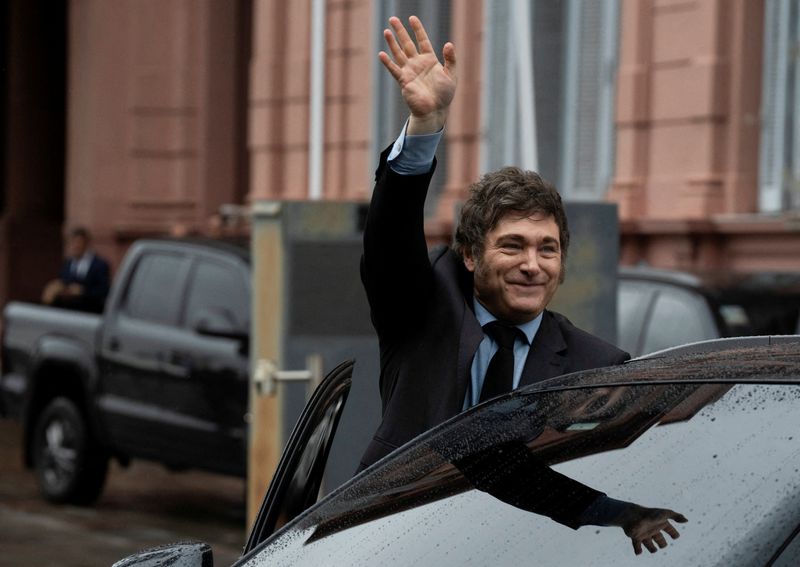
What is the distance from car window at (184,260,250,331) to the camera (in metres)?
11.0

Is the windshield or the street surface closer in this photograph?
the windshield

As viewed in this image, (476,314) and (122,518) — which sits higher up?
(476,314)

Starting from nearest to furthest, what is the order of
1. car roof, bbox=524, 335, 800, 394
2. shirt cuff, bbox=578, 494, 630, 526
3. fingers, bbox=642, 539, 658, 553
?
fingers, bbox=642, 539, 658, 553, shirt cuff, bbox=578, 494, 630, 526, car roof, bbox=524, 335, 800, 394

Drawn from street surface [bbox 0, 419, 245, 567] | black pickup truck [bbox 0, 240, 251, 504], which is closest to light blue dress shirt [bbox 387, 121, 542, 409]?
street surface [bbox 0, 419, 245, 567]

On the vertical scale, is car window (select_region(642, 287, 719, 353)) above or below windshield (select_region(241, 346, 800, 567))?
below

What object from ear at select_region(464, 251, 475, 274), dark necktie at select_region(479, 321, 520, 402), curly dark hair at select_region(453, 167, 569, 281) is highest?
curly dark hair at select_region(453, 167, 569, 281)

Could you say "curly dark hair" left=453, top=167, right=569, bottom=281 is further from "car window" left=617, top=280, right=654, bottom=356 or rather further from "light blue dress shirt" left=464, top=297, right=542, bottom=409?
"car window" left=617, top=280, right=654, bottom=356

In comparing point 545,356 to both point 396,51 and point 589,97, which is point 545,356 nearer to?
point 396,51

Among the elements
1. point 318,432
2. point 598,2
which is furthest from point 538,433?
point 598,2

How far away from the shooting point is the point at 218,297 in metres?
11.3

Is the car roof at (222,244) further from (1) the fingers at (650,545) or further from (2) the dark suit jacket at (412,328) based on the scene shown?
(1) the fingers at (650,545)

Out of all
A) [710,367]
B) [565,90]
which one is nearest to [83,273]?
[565,90]

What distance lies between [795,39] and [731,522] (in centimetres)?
1184

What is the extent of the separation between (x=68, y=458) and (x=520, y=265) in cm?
873
